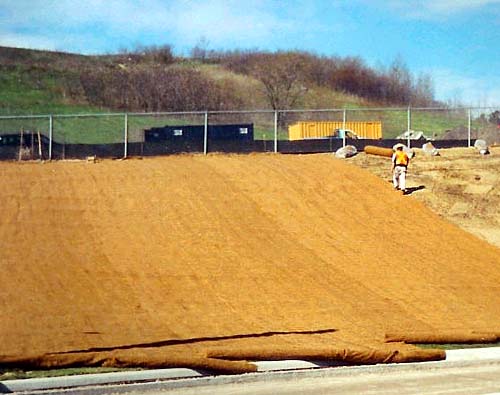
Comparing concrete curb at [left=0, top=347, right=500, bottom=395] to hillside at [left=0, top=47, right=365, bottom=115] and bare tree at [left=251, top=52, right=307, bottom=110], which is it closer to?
hillside at [left=0, top=47, right=365, bottom=115]

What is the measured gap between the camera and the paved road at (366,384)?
43.8ft

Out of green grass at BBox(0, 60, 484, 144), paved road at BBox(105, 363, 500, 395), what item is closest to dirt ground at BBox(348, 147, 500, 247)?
green grass at BBox(0, 60, 484, 144)

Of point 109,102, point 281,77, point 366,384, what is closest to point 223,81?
point 281,77

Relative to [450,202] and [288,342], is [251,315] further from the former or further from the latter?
[450,202]

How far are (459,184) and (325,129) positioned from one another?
17894 mm

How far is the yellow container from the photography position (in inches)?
1954

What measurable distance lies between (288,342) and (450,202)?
50.6 feet

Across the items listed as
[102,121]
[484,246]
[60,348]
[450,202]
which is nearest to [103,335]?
[60,348]

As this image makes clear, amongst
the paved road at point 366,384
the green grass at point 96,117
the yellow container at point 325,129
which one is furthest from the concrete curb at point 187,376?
the yellow container at point 325,129

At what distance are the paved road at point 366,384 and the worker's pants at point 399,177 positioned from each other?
1564 centimetres

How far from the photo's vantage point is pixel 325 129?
50500 millimetres

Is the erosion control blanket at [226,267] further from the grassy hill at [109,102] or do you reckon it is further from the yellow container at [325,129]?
the grassy hill at [109,102]

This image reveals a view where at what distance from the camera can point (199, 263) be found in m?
22.8

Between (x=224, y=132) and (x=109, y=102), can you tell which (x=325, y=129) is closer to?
(x=224, y=132)
